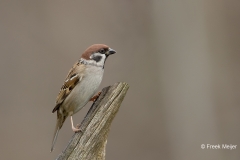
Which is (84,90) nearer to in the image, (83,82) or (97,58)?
(83,82)

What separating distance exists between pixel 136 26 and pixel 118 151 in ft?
6.35

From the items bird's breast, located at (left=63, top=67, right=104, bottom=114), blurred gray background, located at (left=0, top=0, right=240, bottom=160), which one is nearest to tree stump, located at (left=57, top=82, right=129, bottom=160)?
bird's breast, located at (left=63, top=67, right=104, bottom=114)

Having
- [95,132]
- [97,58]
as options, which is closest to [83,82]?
[97,58]

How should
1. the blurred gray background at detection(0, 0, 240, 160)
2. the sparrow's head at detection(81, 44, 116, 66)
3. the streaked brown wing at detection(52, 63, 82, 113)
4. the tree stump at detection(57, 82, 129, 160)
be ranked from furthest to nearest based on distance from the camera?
the blurred gray background at detection(0, 0, 240, 160) < the streaked brown wing at detection(52, 63, 82, 113) < the sparrow's head at detection(81, 44, 116, 66) < the tree stump at detection(57, 82, 129, 160)

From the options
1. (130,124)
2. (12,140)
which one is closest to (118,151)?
(130,124)

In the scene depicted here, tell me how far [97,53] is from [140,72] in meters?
3.35

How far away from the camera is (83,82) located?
10.5 ft

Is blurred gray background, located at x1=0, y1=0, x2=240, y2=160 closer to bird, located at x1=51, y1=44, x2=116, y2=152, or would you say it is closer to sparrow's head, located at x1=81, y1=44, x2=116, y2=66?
bird, located at x1=51, y1=44, x2=116, y2=152

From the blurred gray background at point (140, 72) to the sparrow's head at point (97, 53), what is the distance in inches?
104

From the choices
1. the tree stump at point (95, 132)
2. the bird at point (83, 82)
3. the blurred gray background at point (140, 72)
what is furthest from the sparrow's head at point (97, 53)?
the blurred gray background at point (140, 72)

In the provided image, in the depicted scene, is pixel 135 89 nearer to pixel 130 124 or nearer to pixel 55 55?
pixel 130 124

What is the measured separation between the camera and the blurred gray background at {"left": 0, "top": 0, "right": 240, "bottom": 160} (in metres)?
6.02

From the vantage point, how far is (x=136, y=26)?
6703 millimetres

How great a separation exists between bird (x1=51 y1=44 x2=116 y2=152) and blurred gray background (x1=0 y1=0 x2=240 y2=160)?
2.50 m
